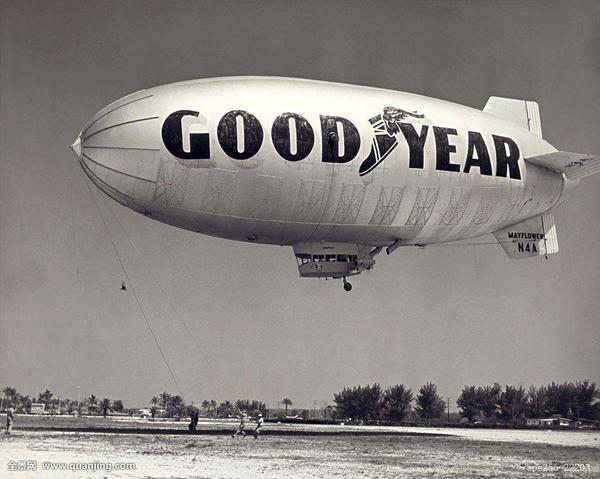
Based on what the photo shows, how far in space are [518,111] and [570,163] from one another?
11.3 ft

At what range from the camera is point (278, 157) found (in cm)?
2448

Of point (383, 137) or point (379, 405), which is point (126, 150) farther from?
point (379, 405)

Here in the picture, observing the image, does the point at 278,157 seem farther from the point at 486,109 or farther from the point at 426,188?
the point at 486,109

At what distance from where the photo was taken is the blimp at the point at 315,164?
23719 millimetres

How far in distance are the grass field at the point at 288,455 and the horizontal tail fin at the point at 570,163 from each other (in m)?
9.73

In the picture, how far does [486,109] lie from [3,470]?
2140 centimetres

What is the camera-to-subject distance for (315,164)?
25016mm

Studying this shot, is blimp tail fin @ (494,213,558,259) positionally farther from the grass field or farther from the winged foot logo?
the winged foot logo

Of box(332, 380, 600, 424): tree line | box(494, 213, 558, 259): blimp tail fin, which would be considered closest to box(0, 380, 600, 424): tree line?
box(332, 380, 600, 424): tree line

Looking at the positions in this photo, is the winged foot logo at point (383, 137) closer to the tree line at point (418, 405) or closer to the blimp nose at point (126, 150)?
the blimp nose at point (126, 150)

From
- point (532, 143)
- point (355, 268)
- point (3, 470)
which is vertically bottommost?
point (3, 470)

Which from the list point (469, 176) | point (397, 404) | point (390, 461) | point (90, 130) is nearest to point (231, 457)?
point (390, 461)

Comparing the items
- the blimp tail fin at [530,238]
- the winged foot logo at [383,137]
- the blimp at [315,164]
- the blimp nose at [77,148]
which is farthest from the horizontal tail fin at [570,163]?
the blimp nose at [77,148]

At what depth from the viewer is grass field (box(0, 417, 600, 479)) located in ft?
68.3
